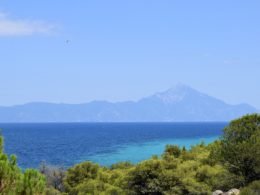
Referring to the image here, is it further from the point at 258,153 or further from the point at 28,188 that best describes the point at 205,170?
the point at 28,188

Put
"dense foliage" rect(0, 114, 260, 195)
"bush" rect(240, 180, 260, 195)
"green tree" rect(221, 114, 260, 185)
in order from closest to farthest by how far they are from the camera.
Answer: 1. "bush" rect(240, 180, 260, 195)
2. "green tree" rect(221, 114, 260, 185)
3. "dense foliage" rect(0, 114, 260, 195)

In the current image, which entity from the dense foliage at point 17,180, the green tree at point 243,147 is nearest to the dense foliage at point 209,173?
the green tree at point 243,147

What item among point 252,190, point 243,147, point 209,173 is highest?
point 243,147

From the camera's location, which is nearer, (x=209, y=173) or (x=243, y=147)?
(x=243, y=147)

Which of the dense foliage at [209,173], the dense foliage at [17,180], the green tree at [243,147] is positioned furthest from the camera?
the dense foliage at [209,173]

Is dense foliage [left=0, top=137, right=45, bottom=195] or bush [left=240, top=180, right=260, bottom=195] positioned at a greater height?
dense foliage [left=0, top=137, right=45, bottom=195]

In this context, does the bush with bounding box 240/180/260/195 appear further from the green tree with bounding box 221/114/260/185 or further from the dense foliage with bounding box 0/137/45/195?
the dense foliage with bounding box 0/137/45/195

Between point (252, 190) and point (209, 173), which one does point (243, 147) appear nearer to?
point (252, 190)

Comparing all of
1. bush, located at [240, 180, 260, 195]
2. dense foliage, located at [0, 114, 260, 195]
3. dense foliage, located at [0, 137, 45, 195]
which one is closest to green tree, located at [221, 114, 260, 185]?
dense foliage, located at [0, 114, 260, 195]

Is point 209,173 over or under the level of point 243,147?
under

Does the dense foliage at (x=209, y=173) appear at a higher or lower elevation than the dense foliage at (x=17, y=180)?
lower

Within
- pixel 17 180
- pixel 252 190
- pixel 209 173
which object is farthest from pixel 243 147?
pixel 17 180

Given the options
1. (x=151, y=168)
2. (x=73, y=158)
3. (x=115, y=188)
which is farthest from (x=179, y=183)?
(x=73, y=158)

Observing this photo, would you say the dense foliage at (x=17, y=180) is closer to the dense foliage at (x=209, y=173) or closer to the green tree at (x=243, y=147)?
the dense foliage at (x=209, y=173)
